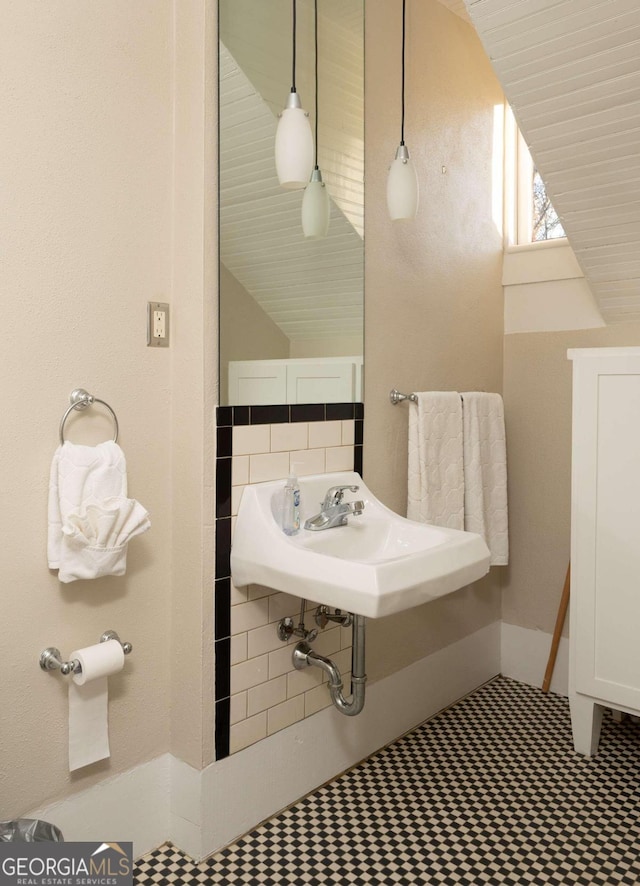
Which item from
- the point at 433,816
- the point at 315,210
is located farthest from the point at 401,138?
the point at 433,816

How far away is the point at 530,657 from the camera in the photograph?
117 inches

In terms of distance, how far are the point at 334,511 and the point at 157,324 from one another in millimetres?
688

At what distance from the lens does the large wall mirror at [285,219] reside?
1.86 m

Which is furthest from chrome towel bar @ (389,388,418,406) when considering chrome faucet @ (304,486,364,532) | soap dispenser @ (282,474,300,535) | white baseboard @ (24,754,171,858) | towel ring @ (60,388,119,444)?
white baseboard @ (24,754,171,858)

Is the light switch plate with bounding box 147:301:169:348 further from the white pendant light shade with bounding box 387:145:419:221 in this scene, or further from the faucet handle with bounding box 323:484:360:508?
the white pendant light shade with bounding box 387:145:419:221

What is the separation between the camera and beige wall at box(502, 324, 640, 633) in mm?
2840

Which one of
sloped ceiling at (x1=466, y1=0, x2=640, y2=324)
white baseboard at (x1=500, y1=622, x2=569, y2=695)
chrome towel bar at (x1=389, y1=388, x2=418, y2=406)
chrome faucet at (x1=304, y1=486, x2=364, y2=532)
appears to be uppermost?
sloped ceiling at (x1=466, y1=0, x2=640, y2=324)

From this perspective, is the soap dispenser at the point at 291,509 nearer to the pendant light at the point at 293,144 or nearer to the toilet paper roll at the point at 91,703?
the toilet paper roll at the point at 91,703

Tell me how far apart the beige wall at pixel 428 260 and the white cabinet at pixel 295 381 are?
0.35 ft

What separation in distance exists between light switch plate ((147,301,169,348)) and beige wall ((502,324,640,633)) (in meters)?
1.64

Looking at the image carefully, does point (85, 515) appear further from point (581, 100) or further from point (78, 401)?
point (581, 100)

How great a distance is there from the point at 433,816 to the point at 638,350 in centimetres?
148

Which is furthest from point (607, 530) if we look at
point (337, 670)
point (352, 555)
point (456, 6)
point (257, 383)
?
point (456, 6)

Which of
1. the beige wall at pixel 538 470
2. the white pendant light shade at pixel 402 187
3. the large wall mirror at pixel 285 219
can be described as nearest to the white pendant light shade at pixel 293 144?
the large wall mirror at pixel 285 219
